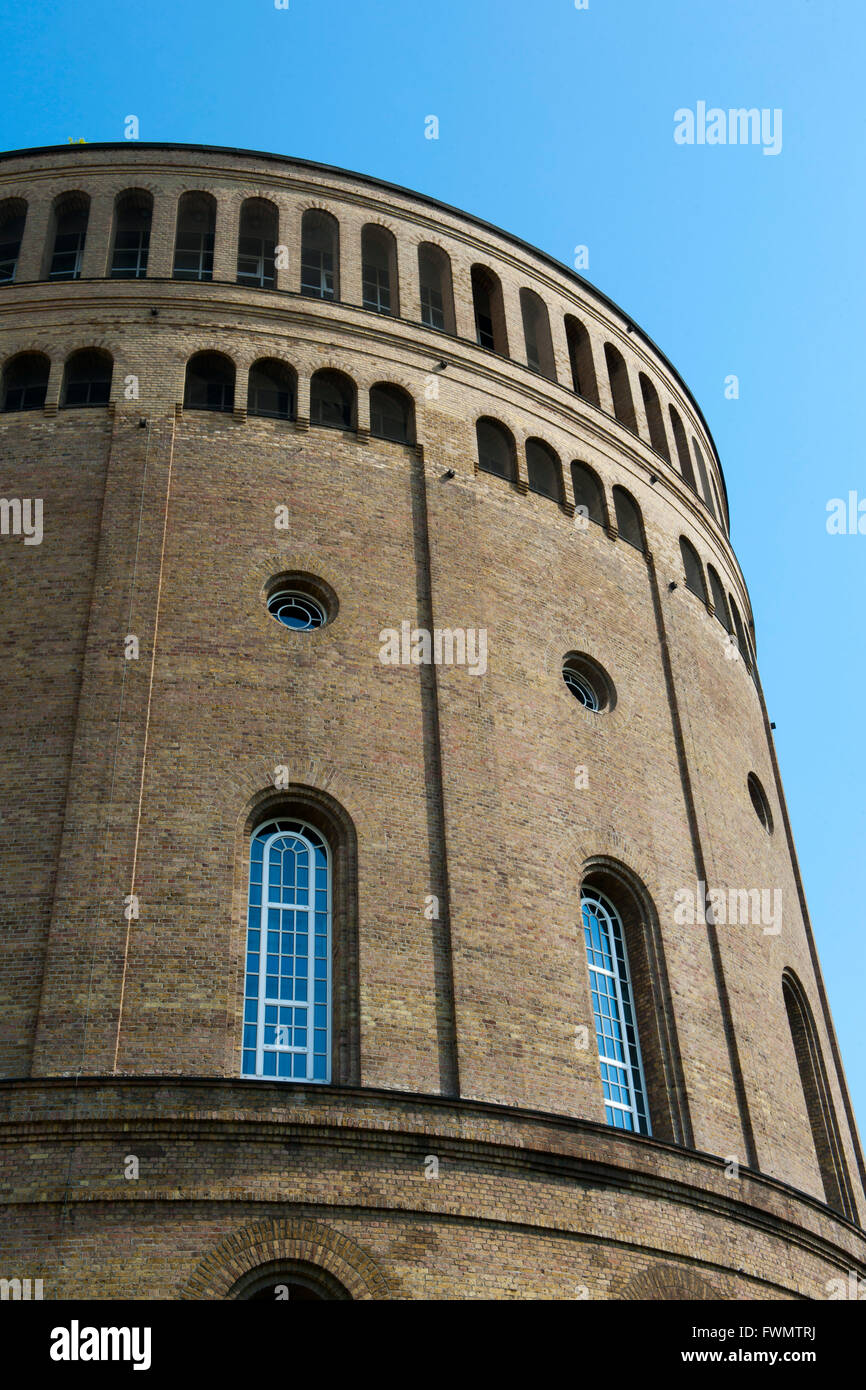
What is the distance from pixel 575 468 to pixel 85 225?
9273 mm

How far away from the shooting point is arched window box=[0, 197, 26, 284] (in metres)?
25.4

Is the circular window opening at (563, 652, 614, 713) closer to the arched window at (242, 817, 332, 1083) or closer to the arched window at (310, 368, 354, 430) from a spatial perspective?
the arched window at (310, 368, 354, 430)

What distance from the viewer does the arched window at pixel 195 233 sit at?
2522 cm

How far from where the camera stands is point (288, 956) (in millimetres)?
18547

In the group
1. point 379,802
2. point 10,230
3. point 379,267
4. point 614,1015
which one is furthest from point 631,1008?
point 10,230

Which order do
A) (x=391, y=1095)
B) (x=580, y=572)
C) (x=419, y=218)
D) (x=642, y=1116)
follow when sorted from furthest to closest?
(x=419, y=218) → (x=580, y=572) → (x=642, y=1116) → (x=391, y=1095)

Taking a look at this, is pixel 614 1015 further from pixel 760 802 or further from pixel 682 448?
pixel 682 448

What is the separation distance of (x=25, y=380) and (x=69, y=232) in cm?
362

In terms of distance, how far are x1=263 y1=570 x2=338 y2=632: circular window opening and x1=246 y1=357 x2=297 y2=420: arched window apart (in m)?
3.24

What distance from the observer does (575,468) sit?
1019 inches

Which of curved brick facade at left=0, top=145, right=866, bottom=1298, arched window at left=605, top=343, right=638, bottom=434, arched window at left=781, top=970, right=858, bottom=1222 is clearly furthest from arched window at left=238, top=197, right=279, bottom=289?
arched window at left=781, top=970, right=858, bottom=1222
